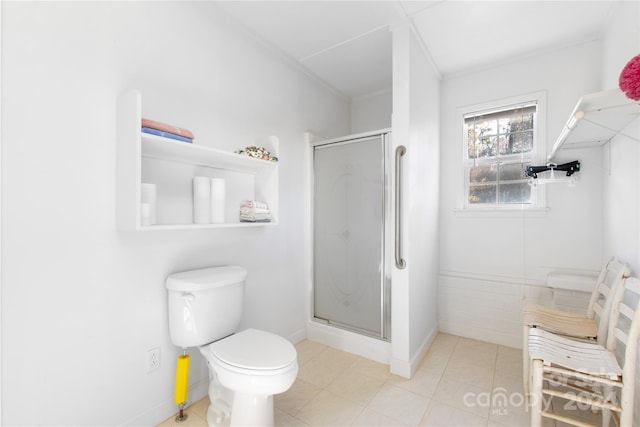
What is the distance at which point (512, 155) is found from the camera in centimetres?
246

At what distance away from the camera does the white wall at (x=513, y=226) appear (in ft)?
7.06

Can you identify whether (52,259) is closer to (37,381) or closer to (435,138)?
(37,381)

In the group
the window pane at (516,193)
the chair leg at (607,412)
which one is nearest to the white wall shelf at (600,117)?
the window pane at (516,193)

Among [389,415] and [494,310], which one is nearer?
[389,415]

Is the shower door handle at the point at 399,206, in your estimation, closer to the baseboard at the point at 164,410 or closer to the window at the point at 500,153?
the window at the point at 500,153

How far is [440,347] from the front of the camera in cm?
239

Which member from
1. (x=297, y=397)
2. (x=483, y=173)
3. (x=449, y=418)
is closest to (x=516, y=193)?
(x=483, y=173)

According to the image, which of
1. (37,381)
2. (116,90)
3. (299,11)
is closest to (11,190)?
(116,90)

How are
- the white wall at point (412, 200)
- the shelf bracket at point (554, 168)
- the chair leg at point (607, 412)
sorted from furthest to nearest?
the shelf bracket at point (554, 168) < the white wall at point (412, 200) < the chair leg at point (607, 412)

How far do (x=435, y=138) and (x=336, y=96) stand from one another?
3.68 ft

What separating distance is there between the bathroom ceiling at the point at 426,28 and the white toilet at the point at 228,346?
5.54 ft

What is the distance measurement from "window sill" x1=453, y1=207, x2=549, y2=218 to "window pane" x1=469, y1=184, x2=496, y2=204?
0.09 metres

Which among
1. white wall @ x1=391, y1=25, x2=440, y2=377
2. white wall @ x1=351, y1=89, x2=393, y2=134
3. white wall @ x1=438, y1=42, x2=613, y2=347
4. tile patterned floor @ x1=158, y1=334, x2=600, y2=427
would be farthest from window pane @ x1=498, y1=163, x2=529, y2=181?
tile patterned floor @ x1=158, y1=334, x2=600, y2=427

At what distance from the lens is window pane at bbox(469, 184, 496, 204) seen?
99.4 inches
